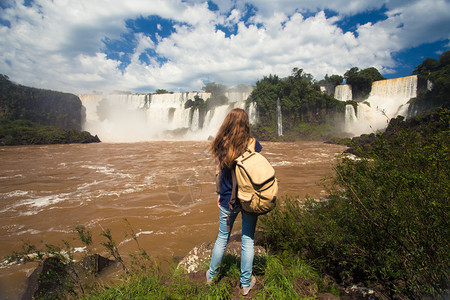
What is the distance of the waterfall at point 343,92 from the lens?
3569cm

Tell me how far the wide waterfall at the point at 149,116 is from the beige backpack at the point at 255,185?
34071mm

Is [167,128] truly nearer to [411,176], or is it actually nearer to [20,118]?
[20,118]

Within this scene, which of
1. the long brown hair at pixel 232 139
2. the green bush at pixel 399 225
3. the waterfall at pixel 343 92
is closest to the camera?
the green bush at pixel 399 225

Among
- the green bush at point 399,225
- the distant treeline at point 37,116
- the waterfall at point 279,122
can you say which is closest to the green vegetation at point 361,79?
the waterfall at point 279,122

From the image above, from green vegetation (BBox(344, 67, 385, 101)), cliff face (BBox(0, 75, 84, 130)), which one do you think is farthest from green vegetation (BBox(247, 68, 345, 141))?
cliff face (BBox(0, 75, 84, 130))

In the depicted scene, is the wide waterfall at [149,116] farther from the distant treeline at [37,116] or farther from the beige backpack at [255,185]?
the beige backpack at [255,185]

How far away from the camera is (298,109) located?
35688mm

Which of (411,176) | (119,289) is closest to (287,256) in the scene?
(411,176)

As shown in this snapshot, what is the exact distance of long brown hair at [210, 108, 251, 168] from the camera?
1.85 metres

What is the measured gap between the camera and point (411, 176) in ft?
5.49

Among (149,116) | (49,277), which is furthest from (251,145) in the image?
(149,116)

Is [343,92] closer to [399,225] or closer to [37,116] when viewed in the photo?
[399,225]

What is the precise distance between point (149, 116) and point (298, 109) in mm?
29993

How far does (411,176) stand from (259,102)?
113ft
